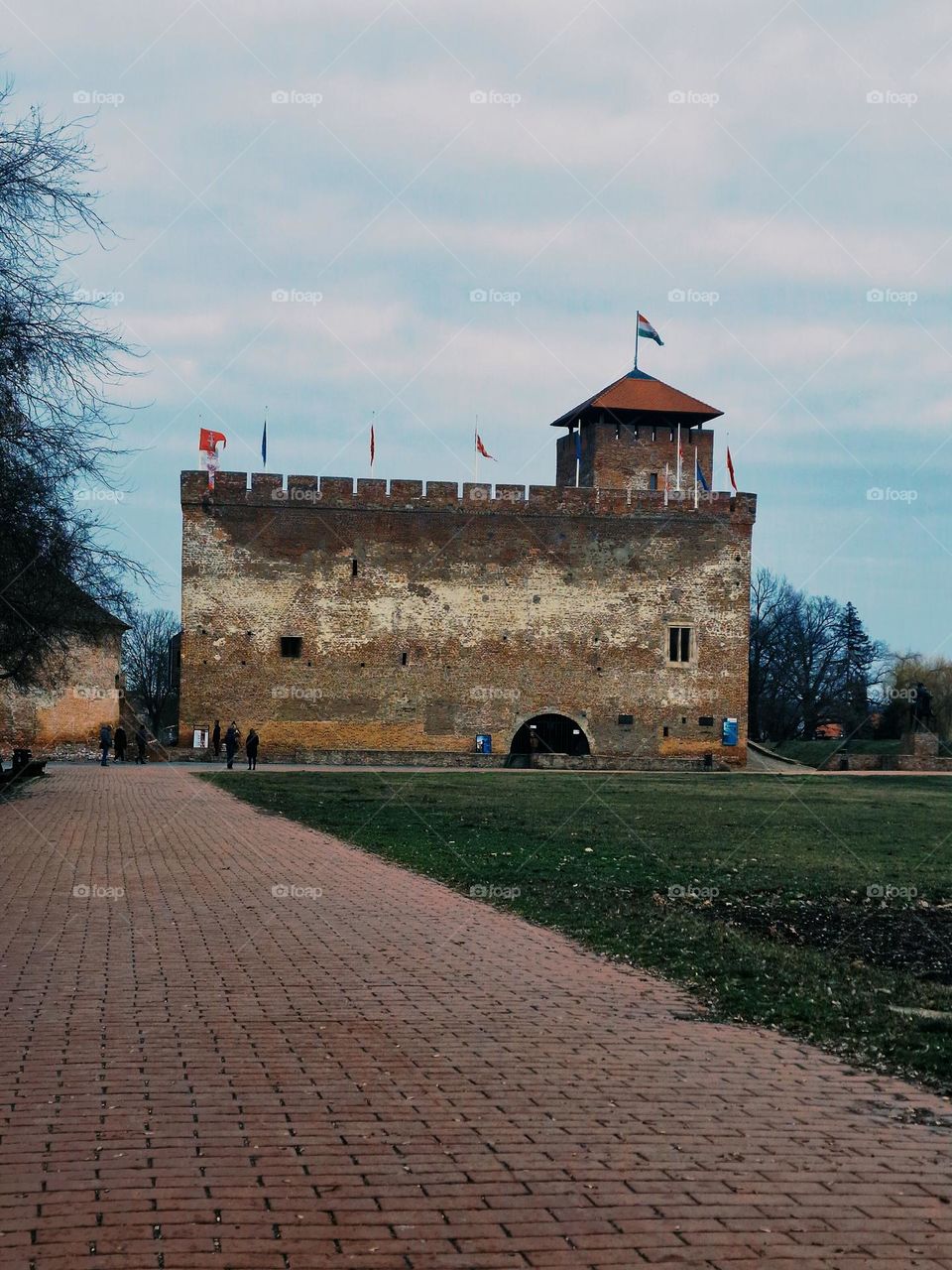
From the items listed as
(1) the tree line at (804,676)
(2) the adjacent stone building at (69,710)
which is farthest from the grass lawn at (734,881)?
(1) the tree line at (804,676)

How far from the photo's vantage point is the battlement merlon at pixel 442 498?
48469 mm

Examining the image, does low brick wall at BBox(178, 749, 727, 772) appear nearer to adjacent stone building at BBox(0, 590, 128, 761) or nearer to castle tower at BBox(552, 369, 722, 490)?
adjacent stone building at BBox(0, 590, 128, 761)

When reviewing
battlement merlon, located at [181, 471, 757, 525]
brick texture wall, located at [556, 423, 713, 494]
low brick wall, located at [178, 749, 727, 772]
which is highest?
brick texture wall, located at [556, 423, 713, 494]

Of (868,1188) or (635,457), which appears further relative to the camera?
(635,457)

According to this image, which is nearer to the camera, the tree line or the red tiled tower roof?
the red tiled tower roof

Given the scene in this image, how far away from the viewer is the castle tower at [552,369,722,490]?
54281mm

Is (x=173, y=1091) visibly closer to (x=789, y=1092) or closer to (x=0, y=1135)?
(x=0, y=1135)

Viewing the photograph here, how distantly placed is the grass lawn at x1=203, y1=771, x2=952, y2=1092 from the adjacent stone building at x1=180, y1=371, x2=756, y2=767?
17454 millimetres

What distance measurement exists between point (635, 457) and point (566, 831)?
36.1 metres

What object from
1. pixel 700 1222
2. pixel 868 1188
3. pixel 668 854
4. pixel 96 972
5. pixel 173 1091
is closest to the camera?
pixel 700 1222

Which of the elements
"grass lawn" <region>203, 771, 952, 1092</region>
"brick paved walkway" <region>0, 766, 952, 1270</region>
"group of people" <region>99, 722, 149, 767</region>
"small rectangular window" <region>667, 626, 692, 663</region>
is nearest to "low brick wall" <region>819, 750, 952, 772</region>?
"small rectangular window" <region>667, 626, 692, 663</region>

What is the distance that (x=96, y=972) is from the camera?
349 inches

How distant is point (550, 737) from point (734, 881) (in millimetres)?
36708

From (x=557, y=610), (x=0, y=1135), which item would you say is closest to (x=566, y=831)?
(x=0, y=1135)
